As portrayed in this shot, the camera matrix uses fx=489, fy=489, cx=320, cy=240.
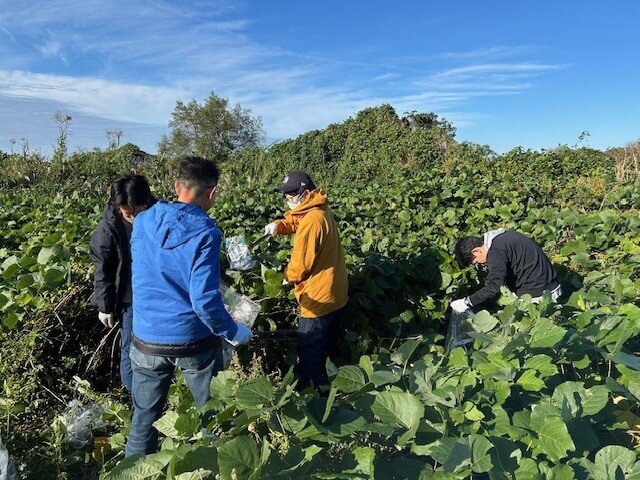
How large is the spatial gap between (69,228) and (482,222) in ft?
14.8

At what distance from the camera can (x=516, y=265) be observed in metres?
3.56

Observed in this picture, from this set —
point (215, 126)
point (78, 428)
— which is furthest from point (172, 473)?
point (215, 126)

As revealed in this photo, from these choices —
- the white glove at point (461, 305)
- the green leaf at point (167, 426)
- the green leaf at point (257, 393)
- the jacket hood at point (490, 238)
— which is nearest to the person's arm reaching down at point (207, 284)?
the green leaf at point (167, 426)

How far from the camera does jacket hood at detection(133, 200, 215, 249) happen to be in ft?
6.70

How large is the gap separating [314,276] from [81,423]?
1526 mm

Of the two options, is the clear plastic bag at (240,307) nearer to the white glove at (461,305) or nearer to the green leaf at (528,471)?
the white glove at (461,305)

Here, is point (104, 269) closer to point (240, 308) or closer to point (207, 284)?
point (240, 308)

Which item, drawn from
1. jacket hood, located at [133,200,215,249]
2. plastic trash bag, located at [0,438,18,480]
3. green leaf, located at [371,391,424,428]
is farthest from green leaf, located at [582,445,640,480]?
plastic trash bag, located at [0,438,18,480]

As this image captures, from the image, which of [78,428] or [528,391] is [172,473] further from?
[78,428]

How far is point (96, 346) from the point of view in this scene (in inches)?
133

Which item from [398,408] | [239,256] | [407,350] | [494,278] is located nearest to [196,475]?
[398,408]

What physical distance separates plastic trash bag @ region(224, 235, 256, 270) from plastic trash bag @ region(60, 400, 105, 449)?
110 cm

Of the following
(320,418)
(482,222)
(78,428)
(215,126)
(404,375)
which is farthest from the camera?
(215,126)

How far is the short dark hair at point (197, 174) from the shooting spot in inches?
85.7
